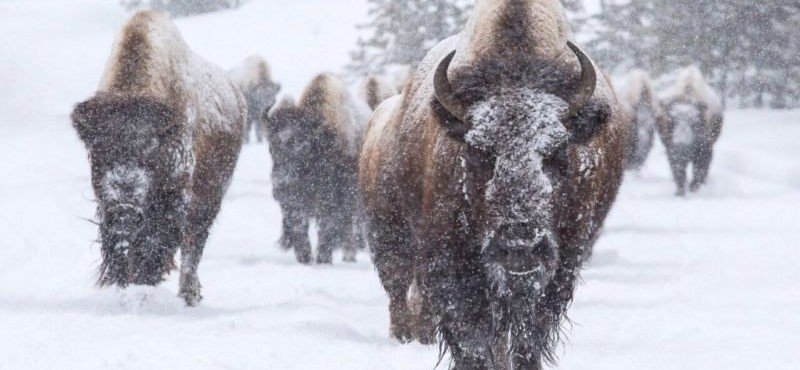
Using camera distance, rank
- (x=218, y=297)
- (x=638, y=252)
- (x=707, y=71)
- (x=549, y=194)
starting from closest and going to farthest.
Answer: (x=549, y=194) → (x=218, y=297) → (x=638, y=252) → (x=707, y=71)

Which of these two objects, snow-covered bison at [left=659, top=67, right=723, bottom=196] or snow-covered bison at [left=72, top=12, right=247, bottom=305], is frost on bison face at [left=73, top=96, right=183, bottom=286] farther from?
snow-covered bison at [left=659, top=67, right=723, bottom=196]

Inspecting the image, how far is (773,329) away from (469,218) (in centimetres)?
366

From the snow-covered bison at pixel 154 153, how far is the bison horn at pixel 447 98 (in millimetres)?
3330

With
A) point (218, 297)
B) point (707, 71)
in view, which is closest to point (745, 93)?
point (707, 71)

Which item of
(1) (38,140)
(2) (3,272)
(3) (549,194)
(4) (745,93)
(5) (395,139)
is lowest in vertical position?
(4) (745,93)

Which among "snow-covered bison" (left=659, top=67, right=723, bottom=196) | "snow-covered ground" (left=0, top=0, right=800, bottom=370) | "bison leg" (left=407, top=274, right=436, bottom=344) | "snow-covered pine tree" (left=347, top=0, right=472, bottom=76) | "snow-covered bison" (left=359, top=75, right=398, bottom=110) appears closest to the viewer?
"snow-covered ground" (left=0, top=0, right=800, bottom=370)

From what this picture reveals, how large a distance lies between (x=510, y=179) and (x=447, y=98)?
0.50m

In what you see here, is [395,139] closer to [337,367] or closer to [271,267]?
[337,367]

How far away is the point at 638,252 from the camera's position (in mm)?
12844

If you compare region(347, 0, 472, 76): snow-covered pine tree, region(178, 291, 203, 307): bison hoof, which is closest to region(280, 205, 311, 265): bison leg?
region(178, 291, 203, 307): bison hoof

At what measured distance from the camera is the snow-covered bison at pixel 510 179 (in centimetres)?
429

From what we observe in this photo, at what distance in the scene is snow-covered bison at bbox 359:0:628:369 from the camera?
4.29 metres

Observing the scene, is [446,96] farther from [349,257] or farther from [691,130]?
[691,130]

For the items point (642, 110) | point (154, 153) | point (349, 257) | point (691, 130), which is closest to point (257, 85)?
point (642, 110)
